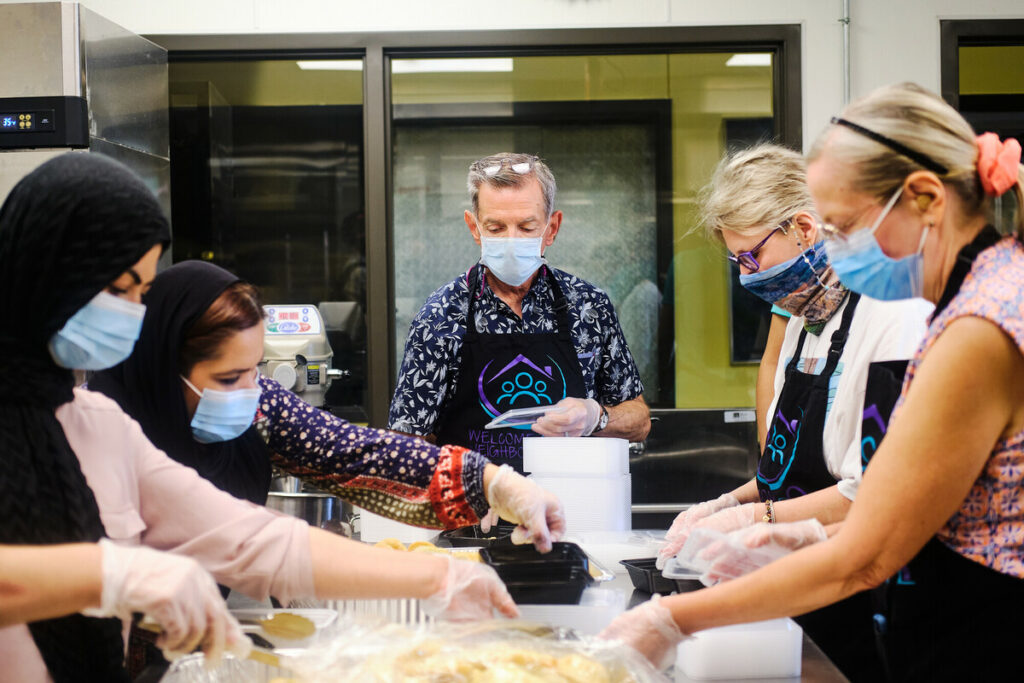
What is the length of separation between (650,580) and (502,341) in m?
1.05

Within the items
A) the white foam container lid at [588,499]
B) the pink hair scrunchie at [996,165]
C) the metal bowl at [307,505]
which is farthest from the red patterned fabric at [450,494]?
the pink hair scrunchie at [996,165]

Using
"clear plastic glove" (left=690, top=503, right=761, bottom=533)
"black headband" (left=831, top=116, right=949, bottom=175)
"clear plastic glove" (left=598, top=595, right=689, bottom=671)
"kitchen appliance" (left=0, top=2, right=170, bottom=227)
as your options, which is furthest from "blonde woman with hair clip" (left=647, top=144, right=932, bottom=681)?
"kitchen appliance" (left=0, top=2, right=170, bottom=227)

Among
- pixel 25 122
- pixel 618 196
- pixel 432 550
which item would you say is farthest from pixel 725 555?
pixel 25 122

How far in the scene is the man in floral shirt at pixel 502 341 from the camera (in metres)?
2.63

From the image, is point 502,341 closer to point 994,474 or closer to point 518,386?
point 518,386

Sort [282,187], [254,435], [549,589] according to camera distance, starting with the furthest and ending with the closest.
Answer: [282,187]
[254,435]
[549,589]

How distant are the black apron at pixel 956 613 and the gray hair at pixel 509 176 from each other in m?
1.44

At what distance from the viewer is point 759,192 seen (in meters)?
2.24

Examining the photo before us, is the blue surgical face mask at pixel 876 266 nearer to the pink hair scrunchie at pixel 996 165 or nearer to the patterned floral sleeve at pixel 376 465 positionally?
the pink hair scrunchie at pixel 996 165

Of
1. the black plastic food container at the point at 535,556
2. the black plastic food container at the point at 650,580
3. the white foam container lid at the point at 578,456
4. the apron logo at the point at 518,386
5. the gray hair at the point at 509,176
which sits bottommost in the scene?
the black plastic food container at the point at 650,580

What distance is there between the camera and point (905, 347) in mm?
1946

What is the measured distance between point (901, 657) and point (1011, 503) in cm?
38

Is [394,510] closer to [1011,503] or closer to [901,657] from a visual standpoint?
[901,657]

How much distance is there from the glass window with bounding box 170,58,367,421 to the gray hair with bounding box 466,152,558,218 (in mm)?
1387
